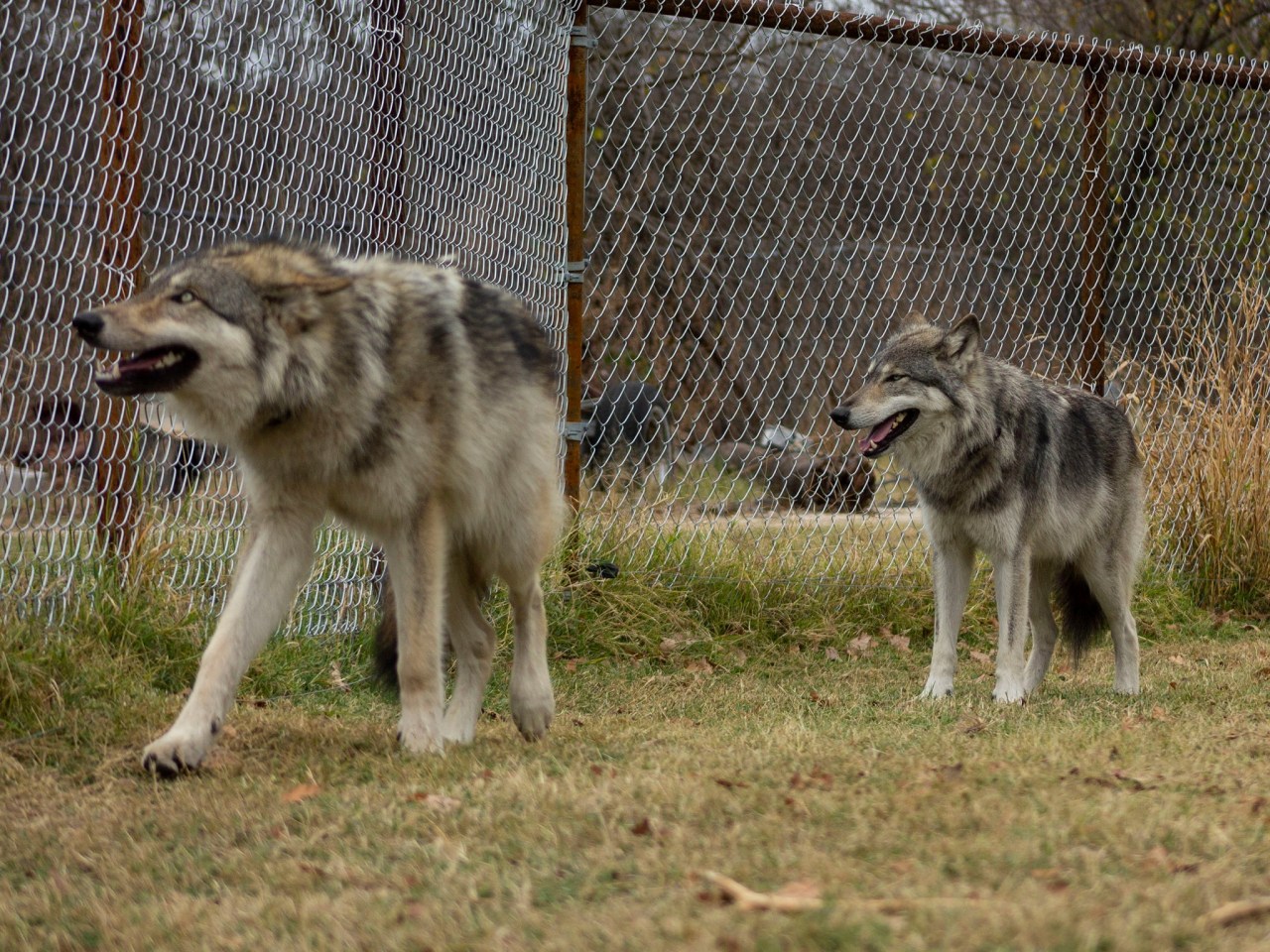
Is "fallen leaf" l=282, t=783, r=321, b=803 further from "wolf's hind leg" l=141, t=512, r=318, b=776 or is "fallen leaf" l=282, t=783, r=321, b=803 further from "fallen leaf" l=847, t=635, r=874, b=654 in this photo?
"fallen leaf" l=847, t=635, r=874, b=654

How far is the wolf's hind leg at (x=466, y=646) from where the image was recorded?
13.7 feet

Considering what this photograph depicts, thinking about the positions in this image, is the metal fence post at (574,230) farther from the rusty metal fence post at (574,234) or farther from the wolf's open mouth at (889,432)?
the wolf's open mouth at (889,432)

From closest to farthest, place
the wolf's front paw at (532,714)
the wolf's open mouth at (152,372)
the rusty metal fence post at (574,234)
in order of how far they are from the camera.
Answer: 1. the wolf's open mouth at (152,372)
2. the wolf's front paw at (532,714)
3. the rusty metal fence post at (574,234)

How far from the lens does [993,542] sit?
17.7 feet

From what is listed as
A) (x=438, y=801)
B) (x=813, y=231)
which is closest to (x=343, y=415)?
(x=438, y=801)

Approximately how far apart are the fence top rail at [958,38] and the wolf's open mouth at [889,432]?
2081 millimetres

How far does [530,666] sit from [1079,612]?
2786mm

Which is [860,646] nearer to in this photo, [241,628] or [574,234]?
[574,234]

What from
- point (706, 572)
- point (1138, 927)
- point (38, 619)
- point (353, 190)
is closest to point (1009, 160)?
point (706, 572)

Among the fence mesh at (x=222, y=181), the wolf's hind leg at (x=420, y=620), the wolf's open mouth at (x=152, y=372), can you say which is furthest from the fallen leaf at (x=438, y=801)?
the fence mesh at (x=222, y=181)

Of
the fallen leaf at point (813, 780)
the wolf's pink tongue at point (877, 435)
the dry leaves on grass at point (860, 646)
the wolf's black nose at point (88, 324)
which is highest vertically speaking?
the wolf's pink tongue at point (877, 435)

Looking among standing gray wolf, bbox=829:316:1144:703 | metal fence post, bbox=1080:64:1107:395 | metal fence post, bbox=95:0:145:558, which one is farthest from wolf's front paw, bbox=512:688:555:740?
metal fence post, bbox=1080:64:1107:395

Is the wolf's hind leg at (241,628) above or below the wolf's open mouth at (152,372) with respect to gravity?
below

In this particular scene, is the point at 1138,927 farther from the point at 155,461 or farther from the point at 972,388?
the point at 155,461
